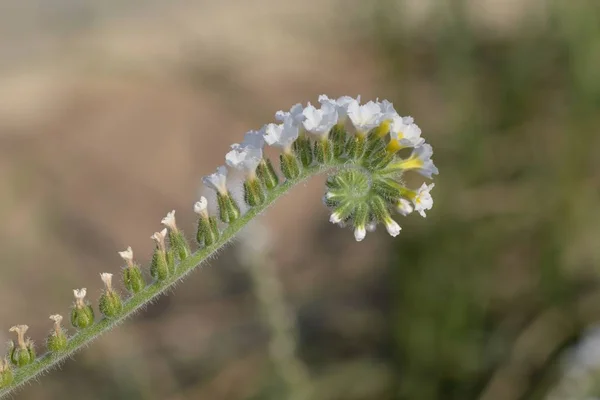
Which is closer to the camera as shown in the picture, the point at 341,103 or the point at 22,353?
the point at 22,353

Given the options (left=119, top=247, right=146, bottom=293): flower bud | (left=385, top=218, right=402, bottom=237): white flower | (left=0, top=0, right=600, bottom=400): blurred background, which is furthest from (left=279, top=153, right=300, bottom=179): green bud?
(left=0, top=0, right=600, bottom=400): blurred background

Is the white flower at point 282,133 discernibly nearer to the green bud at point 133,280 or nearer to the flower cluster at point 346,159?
the flower cluster at point 346,159

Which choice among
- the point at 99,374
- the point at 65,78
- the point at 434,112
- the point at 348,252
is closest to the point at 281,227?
the point at 348,252

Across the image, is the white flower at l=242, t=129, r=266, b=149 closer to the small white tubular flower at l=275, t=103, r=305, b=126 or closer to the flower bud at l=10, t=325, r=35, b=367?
the small white tubular flower at l=275, t=103, r=305, b=126

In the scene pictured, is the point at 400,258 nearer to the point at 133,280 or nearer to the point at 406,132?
the point at 406,132

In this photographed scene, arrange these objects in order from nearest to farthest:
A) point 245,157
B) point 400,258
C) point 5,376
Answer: point 5,376
point 245,157
point 400,258

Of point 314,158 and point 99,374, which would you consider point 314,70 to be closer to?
point 99,374

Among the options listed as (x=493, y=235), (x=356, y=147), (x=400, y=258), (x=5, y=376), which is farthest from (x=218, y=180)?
(x=493, y=235)
